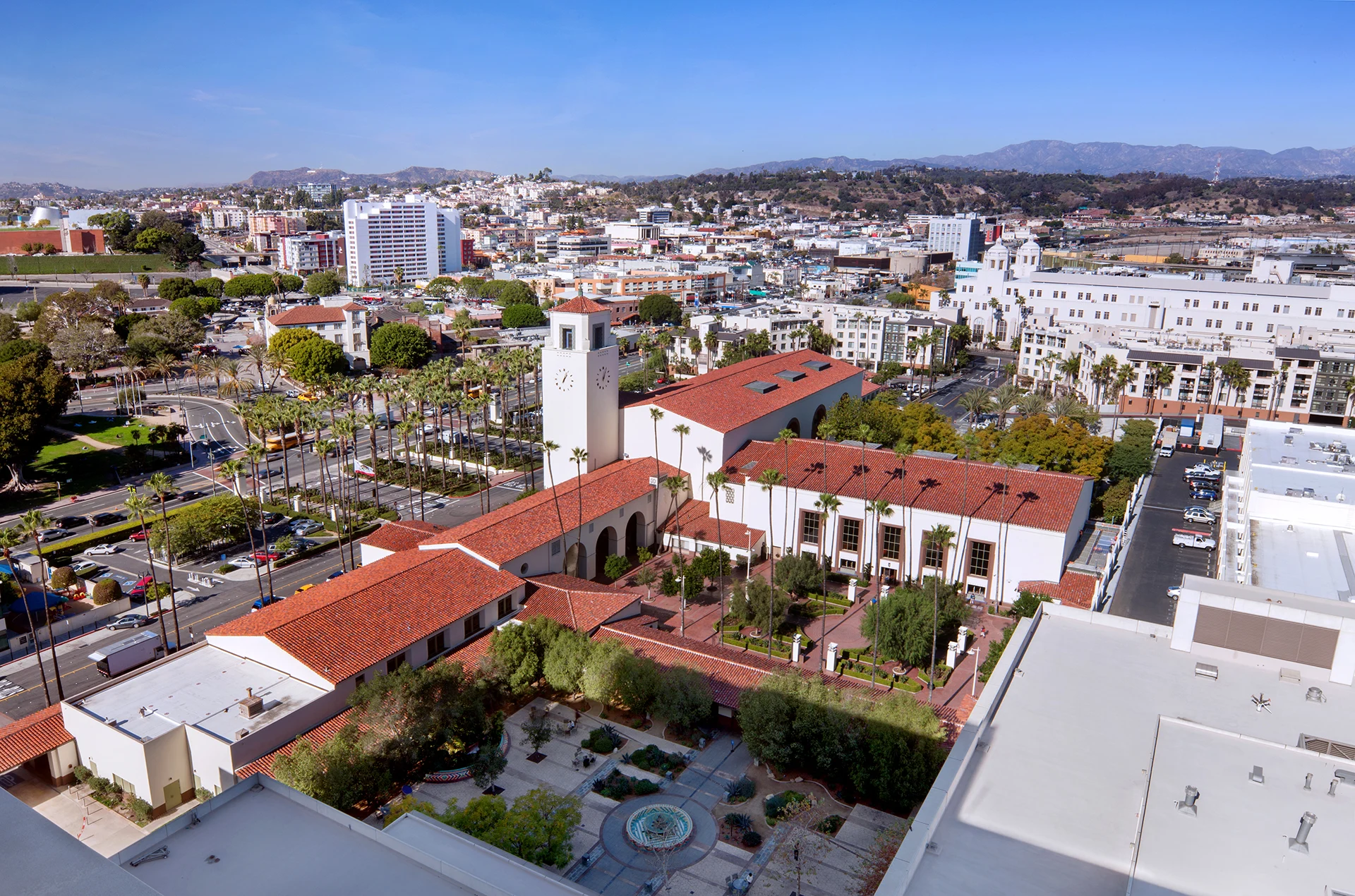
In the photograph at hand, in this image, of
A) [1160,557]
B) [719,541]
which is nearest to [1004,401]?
[1160,557]

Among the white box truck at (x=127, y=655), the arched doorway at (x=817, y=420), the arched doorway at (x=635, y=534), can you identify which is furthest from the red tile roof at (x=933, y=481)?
the white box truck at (x=127, y=655)

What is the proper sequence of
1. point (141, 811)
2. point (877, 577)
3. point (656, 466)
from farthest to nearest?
point (656, 466)
point (877, 577)
point (141, 811)

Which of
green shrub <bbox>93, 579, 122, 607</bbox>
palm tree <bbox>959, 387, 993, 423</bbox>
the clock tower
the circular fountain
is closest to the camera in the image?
the circular fountain

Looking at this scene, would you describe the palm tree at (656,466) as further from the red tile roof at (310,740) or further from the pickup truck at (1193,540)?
the pickup truck at (1193,540)

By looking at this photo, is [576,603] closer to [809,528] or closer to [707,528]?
[707,528]

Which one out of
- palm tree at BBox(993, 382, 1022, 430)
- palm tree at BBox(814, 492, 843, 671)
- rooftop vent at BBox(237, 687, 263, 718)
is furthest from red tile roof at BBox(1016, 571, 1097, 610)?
rooftop vent at BBox(237, 687, 263, 718)

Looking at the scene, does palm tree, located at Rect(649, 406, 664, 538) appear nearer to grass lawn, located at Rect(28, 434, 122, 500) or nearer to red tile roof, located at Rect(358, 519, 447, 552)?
red tile roof, located at Rect(358, 519, 447, 552)
